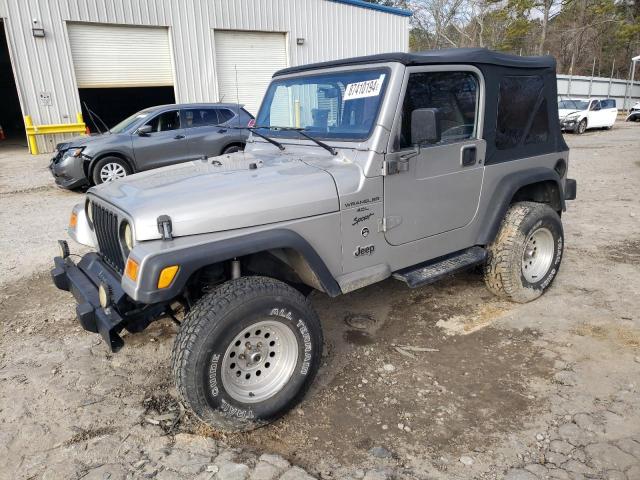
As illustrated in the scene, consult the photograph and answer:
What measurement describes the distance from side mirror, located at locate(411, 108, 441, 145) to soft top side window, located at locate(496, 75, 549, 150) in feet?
3.74

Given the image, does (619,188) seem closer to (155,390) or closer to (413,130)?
(413,130)

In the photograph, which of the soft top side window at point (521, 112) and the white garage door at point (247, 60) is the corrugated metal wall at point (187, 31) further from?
the soft top side window at point (521, 112)

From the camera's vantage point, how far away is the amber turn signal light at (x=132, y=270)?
7.87 ft

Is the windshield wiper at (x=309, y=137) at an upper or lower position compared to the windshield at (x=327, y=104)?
lower

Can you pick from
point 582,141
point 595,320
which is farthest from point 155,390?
point 582,141

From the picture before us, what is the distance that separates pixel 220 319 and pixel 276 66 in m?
16.3

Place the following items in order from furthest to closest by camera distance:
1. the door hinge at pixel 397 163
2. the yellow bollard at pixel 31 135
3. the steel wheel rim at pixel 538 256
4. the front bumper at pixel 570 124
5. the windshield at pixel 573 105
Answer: the windshield at pixel 573 105
the front bumper at pixel 570 124
the yellow bollard at pixel 31 135
the steel wheel rim at pixel 538 256
the door hinge at pixel 397 163

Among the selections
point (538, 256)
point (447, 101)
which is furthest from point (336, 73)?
point (538, 256)

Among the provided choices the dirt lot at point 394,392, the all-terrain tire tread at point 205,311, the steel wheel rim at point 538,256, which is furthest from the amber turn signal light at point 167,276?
the steel wheel rim at point 538,256

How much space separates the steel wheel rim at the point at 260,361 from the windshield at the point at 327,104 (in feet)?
4.55

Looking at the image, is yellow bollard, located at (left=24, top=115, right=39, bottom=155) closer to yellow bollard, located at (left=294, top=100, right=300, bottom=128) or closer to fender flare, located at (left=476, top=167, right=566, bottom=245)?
yellow bollard, located at (left=294, top=100, right=300, bottom=128)

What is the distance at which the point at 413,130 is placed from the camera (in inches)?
122

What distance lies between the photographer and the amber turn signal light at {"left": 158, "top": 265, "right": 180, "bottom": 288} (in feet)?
7.76

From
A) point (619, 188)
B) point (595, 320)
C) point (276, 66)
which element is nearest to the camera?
point (595, 320)
